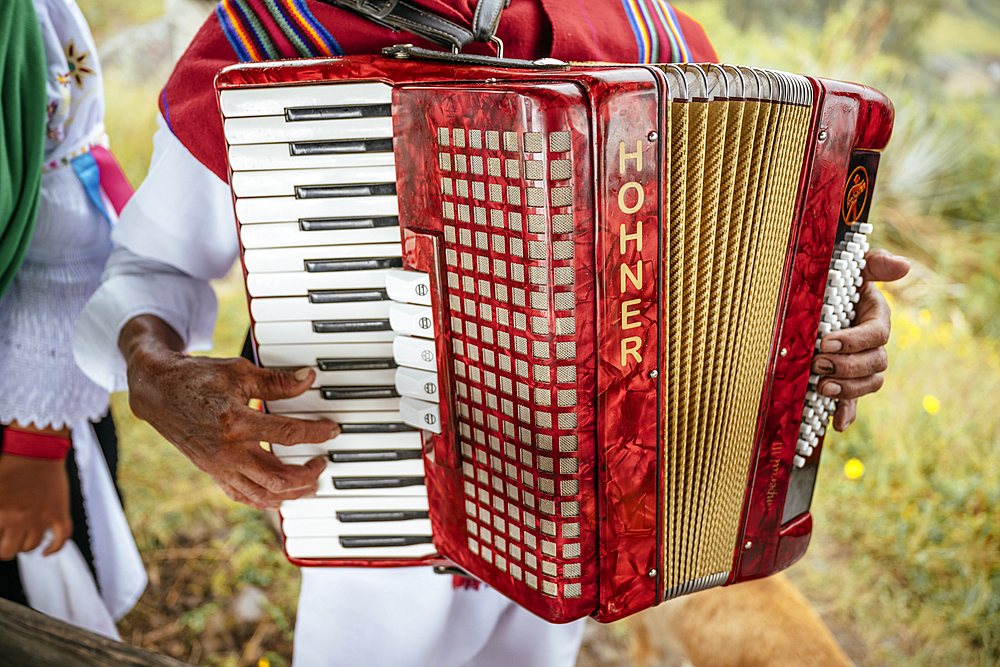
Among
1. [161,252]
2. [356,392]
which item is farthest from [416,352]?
[161,252]

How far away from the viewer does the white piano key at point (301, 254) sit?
2.81 ft

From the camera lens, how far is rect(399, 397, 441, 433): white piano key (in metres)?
0.88

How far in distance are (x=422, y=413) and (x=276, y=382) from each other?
21 centimetres

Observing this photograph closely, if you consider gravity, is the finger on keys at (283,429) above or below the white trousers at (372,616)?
above

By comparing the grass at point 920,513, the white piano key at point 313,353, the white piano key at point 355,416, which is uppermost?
the white piano key at point 313,353

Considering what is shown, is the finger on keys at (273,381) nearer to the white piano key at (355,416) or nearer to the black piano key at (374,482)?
the white piano key at (355,416)

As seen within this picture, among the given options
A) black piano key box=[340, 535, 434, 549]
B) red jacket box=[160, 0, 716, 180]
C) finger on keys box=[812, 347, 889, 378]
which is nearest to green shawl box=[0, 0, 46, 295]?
red jacket box=[160, 0, 716, 180]

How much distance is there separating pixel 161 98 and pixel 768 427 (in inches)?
42.3

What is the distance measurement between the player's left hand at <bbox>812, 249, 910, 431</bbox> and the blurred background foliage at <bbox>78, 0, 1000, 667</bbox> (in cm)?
156

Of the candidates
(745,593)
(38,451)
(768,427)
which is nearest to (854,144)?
(768,427)

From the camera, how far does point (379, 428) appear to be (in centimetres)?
96

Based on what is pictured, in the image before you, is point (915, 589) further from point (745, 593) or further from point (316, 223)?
point (316, 223)

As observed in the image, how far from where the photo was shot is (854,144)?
884mm

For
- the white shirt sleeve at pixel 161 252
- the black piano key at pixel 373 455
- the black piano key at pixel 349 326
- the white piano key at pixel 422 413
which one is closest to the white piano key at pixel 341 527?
the black piano key at pixel 373 455
